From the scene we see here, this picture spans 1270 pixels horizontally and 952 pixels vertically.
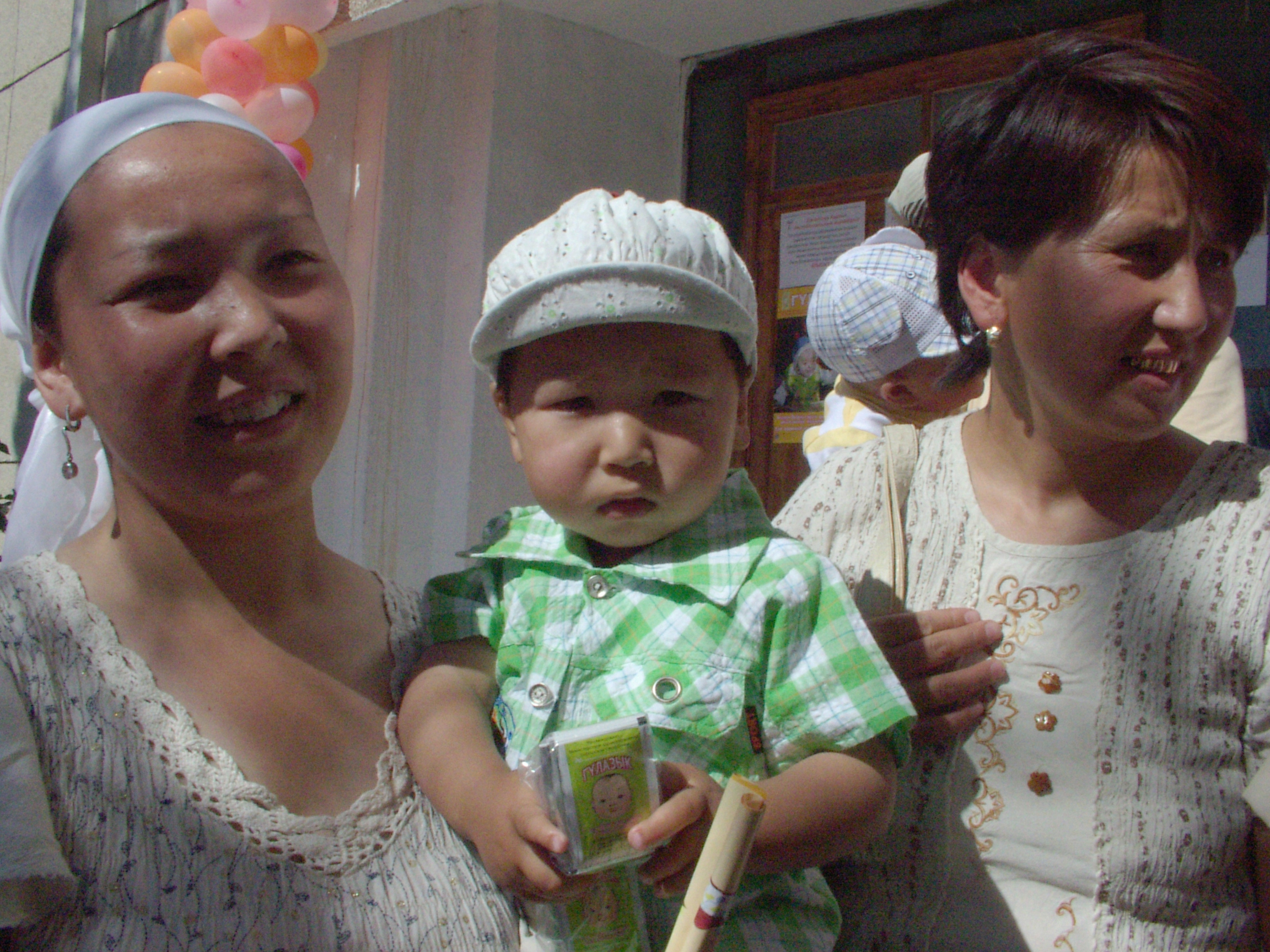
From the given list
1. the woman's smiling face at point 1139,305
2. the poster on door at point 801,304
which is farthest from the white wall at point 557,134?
the woman's smiling face at point 1139,305

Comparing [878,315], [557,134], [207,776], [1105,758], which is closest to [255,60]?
[557,134]

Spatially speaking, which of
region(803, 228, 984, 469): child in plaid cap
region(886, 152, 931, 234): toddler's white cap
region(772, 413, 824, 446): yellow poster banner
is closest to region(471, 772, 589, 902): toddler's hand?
region(803, 228, 984, 469): child in plaid cap

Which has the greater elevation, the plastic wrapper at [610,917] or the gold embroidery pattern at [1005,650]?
the gold embroidery pattern at [1005,650]

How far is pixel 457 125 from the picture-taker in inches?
186

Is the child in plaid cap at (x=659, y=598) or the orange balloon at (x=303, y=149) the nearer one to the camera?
the child in plaid cap at (x=659, y=598)

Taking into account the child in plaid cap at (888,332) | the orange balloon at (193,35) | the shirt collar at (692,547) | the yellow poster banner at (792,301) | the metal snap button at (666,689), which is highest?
the orange balloon at (193,35)

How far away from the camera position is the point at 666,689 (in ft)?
4.72

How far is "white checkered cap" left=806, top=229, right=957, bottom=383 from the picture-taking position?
2469 mm

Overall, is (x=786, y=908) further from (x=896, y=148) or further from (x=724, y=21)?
(x=724, y=21)

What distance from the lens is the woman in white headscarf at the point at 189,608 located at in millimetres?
1249

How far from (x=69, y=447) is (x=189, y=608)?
1.12 ft

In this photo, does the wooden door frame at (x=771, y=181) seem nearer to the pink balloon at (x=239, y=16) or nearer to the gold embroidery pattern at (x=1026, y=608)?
the pink balloon at (x=239, y=16)

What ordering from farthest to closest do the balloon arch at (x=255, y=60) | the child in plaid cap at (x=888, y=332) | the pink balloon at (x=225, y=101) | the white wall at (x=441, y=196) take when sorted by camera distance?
the white wall at (x=441, y=196) < the balloon arch at (x=255, y=60) < the pink balloon at (x=225, y=101) < the child in plaid cap at (x=888, y=332)

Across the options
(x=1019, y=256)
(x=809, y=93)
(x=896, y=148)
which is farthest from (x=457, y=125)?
(x=1019, y=256)
